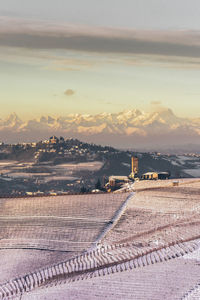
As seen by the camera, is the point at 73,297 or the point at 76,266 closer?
the point at 73,297

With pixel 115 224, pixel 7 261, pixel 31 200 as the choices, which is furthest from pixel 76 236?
pixel 31 200

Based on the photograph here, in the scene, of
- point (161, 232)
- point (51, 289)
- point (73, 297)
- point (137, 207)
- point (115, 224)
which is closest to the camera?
point (73, 297)

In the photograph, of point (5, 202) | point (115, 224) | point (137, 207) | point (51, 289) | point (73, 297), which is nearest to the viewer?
point (73, 297)

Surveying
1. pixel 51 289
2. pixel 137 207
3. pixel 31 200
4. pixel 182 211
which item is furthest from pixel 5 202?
pixel 51 289

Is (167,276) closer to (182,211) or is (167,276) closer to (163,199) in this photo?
(182,211)

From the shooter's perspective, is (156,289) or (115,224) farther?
(115,224)

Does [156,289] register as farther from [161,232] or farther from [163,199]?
[163,199]

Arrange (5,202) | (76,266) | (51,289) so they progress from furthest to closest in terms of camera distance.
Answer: (5,202)
(76,266)
(51,289)
